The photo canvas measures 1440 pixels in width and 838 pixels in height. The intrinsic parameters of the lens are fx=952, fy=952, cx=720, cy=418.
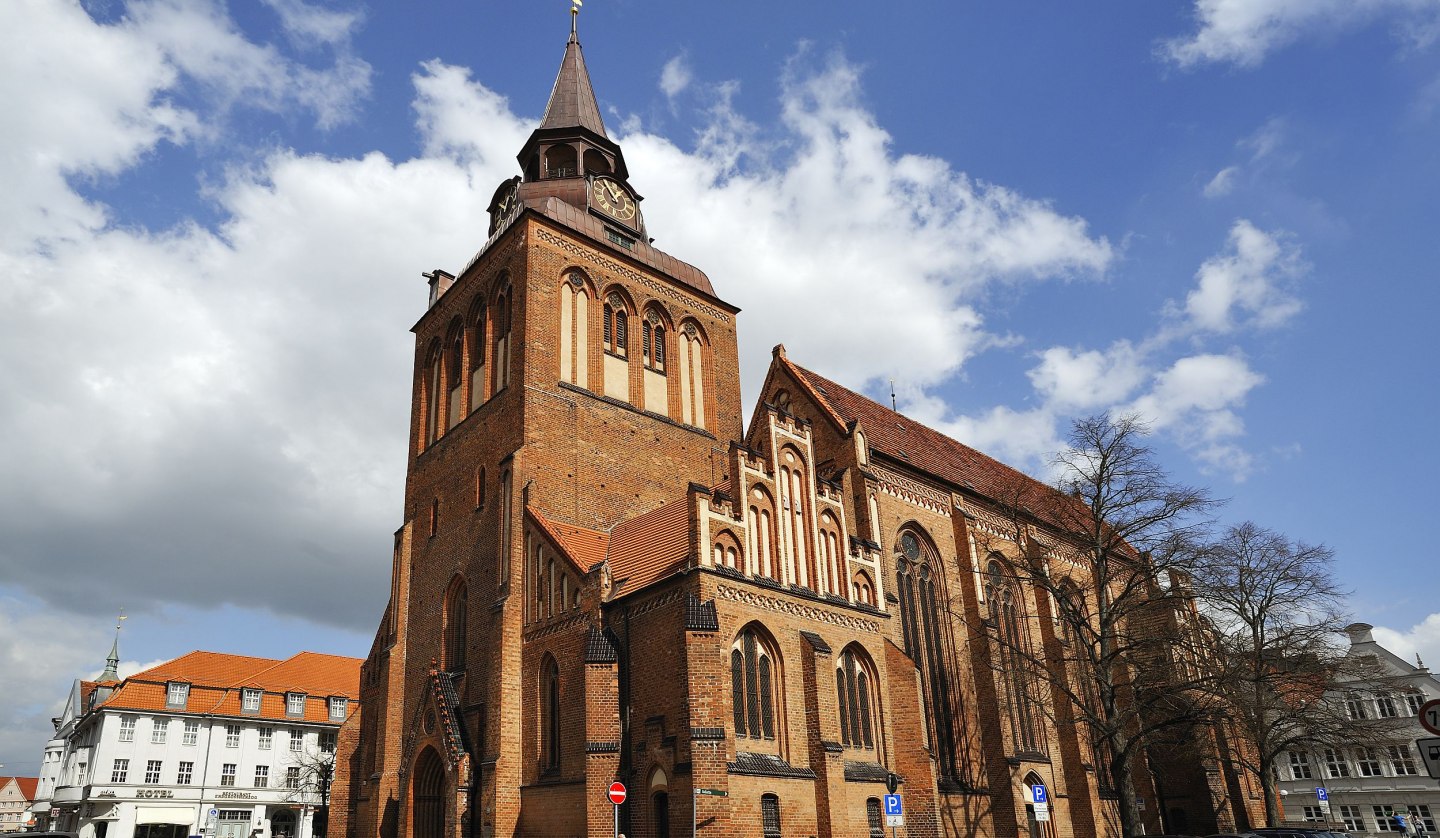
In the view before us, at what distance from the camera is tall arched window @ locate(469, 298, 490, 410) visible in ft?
93.5

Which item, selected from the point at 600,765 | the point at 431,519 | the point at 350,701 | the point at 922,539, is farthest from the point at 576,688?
the point at 350,701

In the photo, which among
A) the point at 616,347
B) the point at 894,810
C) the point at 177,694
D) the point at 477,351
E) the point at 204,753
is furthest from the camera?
the point at 177,694

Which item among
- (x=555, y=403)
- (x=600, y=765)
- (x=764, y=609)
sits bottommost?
(x=600, y=765)

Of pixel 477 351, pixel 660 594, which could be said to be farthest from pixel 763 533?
pixel 477 351

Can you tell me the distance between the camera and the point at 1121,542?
23.8 m

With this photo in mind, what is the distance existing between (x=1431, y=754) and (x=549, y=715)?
1656cm

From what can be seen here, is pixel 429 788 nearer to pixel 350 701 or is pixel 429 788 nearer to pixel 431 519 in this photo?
pixel 431 519

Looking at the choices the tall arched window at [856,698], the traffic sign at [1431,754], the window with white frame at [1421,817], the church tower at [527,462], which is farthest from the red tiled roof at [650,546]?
the window with white frame at [1421,817]

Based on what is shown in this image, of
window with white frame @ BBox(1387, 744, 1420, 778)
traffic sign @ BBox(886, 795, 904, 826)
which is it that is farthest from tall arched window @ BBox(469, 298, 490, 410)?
window with white frame @ BBox(1387, 744, 1420, 778)

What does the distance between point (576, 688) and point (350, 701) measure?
3853 cm

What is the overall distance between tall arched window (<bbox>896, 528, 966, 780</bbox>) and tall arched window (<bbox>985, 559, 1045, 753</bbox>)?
1617 mm

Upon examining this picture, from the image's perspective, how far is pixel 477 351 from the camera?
96.1 ft

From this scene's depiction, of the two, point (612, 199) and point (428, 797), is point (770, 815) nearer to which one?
point (428, 797)

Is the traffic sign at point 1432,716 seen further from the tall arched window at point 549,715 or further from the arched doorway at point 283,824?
the arched doorway at point 283,824
